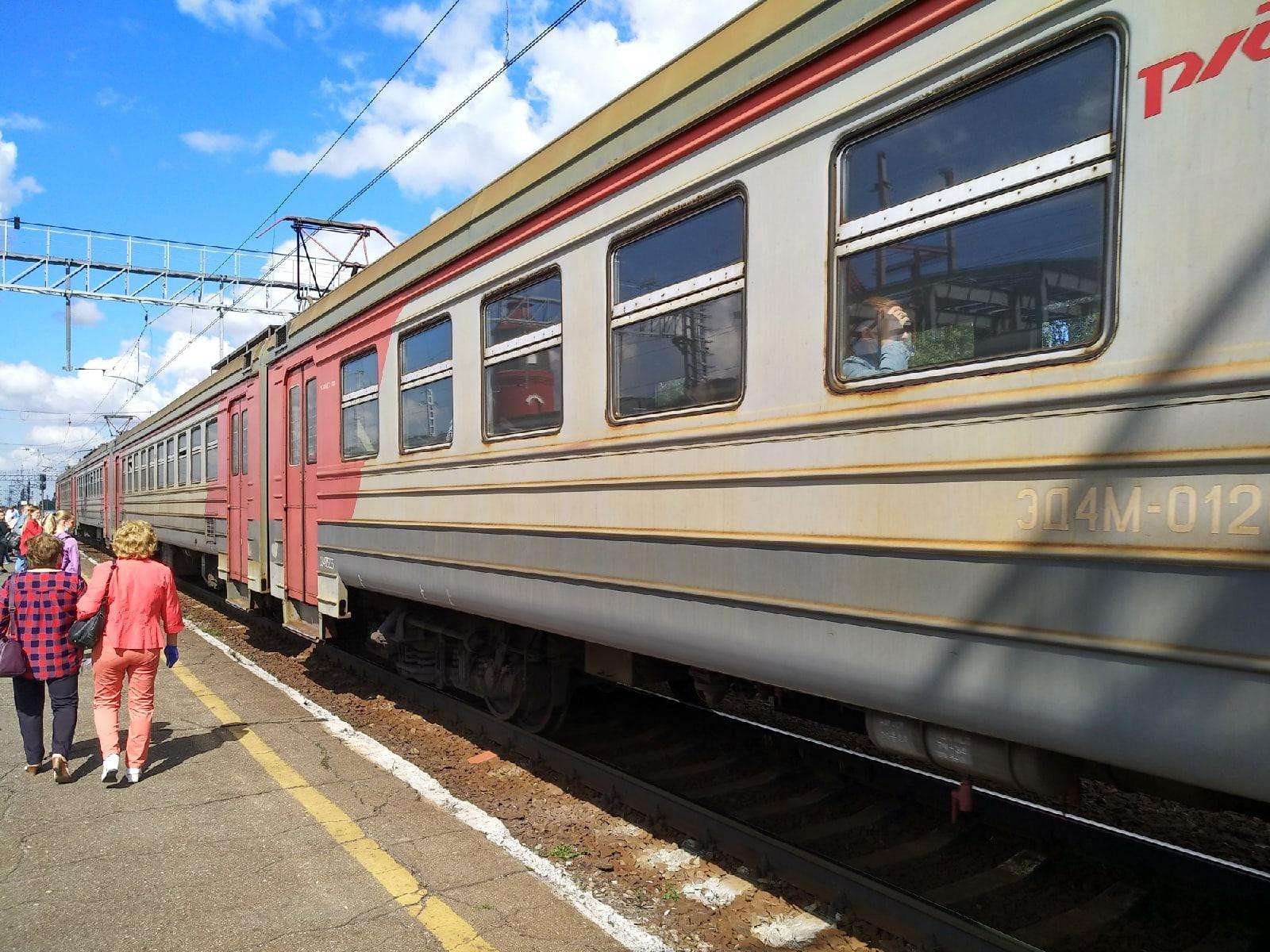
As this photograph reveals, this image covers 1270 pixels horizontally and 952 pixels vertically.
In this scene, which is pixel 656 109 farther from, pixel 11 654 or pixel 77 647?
pixel 11 654

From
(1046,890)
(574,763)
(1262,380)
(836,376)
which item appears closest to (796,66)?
(836,376)

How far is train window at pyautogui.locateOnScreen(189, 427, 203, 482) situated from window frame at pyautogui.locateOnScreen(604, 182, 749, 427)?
1039cm

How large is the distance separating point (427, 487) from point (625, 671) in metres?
1.84

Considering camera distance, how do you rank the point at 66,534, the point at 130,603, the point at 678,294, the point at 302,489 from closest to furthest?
the point at 678,294 < the point at 130,603 < the point at 302,489 < the point at 66,534

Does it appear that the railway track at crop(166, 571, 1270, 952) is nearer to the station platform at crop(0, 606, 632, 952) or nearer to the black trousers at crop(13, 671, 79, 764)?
the station platform at crop(0, 606, 632, 952)

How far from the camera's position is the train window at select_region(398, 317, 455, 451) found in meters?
5.42

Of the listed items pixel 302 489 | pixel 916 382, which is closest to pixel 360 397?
pixel 302 489

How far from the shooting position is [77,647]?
17.1 feet

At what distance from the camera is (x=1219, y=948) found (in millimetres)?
3039

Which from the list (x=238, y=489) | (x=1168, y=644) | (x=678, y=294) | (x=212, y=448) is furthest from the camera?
(x=212, y=448)

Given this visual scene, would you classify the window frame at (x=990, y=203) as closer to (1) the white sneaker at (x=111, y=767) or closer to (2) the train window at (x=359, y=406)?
(2) the train window at (x=359, y=406)

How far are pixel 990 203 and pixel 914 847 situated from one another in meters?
2.78

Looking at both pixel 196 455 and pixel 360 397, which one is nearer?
pixel 360 397

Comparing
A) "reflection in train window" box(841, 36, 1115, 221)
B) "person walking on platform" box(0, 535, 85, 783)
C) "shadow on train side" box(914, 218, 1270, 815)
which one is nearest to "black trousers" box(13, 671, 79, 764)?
"person walking on platform" box(0, 535, 85, 783)
